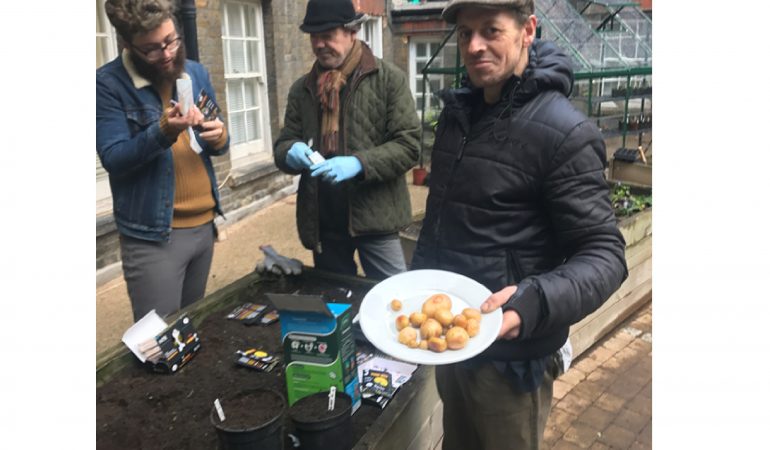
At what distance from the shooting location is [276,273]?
308 cm

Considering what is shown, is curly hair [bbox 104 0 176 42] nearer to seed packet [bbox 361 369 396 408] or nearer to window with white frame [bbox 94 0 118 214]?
seed packet [bbox 361 369 396 408]

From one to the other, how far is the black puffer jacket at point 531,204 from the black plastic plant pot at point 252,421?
697mm

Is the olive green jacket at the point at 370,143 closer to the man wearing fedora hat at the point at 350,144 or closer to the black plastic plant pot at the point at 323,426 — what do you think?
the man wearing fedora hat at the point at 350,144

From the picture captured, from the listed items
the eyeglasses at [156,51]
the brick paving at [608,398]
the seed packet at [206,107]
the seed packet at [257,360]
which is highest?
the eyeglasses at [156,51]

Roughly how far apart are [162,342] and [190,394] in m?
0.26

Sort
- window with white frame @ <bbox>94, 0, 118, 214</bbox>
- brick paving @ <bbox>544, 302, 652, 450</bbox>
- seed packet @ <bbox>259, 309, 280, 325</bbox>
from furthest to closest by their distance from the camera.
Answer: window with white frame @ <bbox>94, 0, 118, 214</bbox>
brick paving @ <bbox>544, 302, 652, 450</bbox>
seed packet @ <bbox>259, 309, 280, 325</bbox>

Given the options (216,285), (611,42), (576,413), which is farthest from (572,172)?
(611,42)

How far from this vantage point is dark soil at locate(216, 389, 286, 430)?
1716mm

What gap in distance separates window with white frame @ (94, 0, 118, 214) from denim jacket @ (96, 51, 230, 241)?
2608 mm

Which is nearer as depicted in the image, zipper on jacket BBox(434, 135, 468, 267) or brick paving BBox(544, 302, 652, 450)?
zipper on jacket BBox(434, 135, 468, 267)

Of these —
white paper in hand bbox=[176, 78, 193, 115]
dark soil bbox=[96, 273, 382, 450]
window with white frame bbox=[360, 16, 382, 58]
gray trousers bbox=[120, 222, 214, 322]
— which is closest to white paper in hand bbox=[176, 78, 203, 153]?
white paper in hand bbox=[176, 78, 193, 115]

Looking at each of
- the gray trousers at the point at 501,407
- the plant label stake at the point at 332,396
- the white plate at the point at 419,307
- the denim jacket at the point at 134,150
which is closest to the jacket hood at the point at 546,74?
the white plate at the point at 419,307

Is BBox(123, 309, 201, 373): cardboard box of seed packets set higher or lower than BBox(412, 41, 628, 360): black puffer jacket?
lower

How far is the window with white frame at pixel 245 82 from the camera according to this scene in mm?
6852
